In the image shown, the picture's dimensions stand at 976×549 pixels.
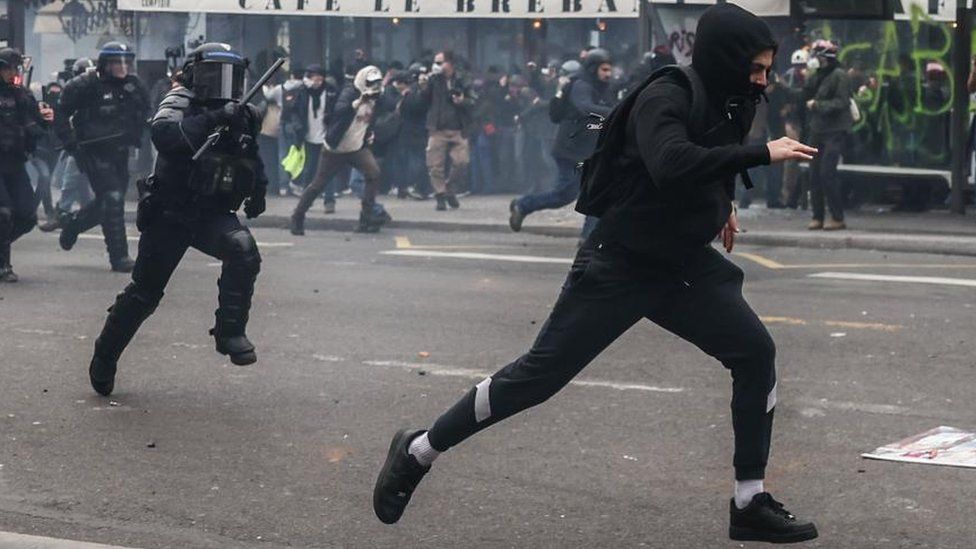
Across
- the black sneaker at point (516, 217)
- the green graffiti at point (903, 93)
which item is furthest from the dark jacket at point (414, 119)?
the green graffiti at point (903, 93)

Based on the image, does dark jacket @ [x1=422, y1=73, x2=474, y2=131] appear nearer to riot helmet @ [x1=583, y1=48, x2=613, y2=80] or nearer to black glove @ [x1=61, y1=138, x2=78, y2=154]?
riot helmet @ [x1=583, y1=48, x2=613, y2=80]

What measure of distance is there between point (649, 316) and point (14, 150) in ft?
28.4

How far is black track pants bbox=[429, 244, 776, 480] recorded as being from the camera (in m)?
5.76

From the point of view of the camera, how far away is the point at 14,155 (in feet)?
44.4

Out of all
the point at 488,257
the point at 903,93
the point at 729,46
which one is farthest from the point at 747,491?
the point at 903,93

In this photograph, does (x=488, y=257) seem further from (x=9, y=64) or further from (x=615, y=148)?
(x=615, y=148)

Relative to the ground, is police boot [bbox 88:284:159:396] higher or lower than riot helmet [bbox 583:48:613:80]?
lower

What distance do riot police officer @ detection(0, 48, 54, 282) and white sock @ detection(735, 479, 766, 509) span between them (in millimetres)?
8782

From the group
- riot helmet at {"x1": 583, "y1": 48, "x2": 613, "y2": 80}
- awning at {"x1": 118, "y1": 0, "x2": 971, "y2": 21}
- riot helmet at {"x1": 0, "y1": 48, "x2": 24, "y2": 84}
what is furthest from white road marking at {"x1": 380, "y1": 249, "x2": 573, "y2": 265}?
awning at {"x1": 118, "y1": 0, "x2": 971, "y2": 21}

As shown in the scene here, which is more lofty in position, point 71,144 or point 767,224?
point 71,144

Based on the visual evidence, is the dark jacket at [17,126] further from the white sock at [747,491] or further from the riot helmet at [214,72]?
the white sock at [747,491]

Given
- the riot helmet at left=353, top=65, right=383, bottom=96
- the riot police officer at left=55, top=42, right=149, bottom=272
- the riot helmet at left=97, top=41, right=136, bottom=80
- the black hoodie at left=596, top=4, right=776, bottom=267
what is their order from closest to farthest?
the black hoodie at left=596, top=4, right=776, bottom=267, the riot helmet at left=97, top=41, right=136, bottom=80, the riot police officer at left=55, top=42, right=149, bottom=272, the riot helmet at left=353, top=65, right=383, bottom=96

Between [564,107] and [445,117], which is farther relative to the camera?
[445,117]

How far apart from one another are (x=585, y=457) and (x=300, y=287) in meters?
6.46
